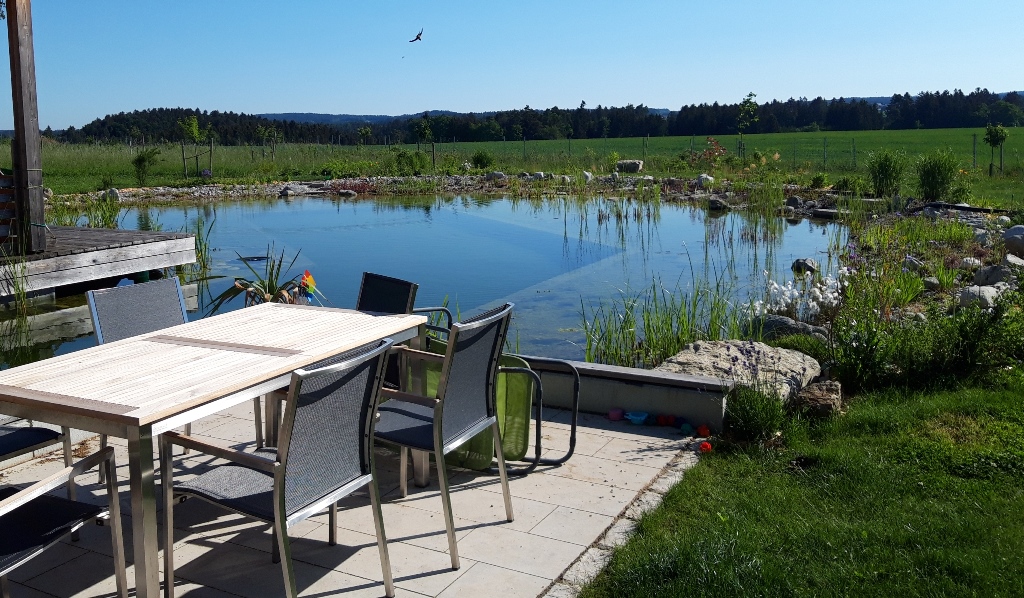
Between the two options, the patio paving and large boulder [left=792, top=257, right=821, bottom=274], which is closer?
the patio paving

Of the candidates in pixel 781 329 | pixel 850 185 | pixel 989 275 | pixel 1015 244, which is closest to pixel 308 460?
pixel 781 329

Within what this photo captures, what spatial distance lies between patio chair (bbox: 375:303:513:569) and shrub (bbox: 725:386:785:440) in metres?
1.48

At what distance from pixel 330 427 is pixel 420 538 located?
91 cm

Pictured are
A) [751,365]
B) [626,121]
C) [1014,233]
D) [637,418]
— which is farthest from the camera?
[626,121]

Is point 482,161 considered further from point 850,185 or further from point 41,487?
point 41,487

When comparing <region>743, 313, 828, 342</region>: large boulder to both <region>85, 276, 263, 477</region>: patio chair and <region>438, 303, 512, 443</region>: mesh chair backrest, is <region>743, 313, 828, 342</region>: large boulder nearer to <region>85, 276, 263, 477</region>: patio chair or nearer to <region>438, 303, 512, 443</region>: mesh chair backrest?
<region>438, 303, 512, 443</region>: mesh chair backrest

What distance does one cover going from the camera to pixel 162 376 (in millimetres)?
2996

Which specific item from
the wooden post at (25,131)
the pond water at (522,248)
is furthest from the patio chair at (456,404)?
the wooden post at (25,131)

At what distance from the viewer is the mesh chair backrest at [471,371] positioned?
3174mm

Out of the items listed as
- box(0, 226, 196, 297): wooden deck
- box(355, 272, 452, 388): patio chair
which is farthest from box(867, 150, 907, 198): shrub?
box(355, 272, 452, 388): patio chair

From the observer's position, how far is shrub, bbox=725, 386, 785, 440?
176 inches

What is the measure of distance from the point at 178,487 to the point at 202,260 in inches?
348

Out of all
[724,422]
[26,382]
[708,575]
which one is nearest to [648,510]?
[708,575]

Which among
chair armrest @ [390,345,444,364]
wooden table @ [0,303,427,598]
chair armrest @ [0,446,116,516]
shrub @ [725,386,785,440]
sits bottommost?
shrub @ [725,386,785,440]
